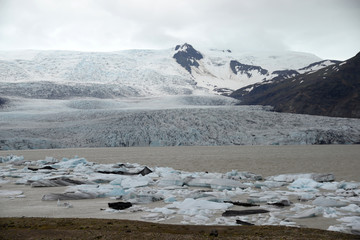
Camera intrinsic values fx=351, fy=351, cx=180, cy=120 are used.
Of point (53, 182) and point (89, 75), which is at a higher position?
point (89, 75)

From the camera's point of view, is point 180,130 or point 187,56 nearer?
point 180,130

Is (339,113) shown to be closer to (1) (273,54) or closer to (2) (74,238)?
(2) (74,238)

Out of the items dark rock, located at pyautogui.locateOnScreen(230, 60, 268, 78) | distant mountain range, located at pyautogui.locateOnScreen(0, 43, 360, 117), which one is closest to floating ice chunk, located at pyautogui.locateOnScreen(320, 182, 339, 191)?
distant mountain range, located at pyautogui.locateOnScreen(0, 43, 360, 117)

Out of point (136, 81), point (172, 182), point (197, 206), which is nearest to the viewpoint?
point (197, 206)

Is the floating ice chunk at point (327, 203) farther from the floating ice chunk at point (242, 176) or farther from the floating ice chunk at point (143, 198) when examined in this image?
the floating ice chunk at point (242, 176)

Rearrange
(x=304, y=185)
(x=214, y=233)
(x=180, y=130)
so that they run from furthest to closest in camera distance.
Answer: (x=180, y=130)
(x=304, y=185)
(x=214, y=233)

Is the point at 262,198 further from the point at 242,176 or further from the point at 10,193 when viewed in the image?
the point at 10,193

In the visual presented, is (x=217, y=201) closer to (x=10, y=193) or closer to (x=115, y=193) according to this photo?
(x=115, y=193)

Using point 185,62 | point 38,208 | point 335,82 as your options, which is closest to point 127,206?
point 38,208

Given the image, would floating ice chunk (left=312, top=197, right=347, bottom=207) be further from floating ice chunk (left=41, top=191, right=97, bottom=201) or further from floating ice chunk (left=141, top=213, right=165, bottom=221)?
floating ice chunk (left=41, top=191, right=97, bottom=201)

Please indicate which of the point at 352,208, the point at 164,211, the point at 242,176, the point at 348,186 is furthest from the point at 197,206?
the point at 242,176

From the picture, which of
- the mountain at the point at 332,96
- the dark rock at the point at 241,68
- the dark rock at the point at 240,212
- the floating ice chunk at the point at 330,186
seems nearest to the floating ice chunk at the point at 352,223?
the dark rock at the point at 240,212

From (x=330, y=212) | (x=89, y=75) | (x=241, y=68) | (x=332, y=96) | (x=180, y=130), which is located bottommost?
(x=330, y=212)

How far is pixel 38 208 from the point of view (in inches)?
229
